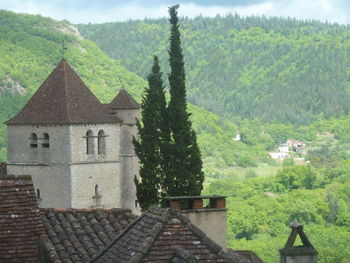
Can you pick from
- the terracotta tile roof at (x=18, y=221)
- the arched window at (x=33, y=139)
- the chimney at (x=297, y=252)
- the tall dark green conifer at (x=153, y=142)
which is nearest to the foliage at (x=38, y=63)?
the arched window at (x=33, y=139)

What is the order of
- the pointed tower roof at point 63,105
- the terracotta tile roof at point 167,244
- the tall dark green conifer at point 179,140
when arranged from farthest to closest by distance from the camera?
the pointed tower roof at point 63,105 → the tall dark green conifer at point 179,140 → the terracotta tile roof at point 167,244

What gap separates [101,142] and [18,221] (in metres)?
36.4

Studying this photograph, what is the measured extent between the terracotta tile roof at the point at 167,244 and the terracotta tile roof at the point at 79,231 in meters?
1.97

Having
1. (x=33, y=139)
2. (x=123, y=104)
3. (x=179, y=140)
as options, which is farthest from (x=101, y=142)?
(x=179, y=140)

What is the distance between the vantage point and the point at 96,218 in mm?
16625

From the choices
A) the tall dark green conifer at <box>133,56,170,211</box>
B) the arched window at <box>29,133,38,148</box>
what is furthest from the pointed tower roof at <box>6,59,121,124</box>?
the tall dark green conifer at <box>133,56,170,211</box>

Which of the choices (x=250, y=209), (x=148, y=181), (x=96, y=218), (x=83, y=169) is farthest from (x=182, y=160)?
(x=250, y=209)

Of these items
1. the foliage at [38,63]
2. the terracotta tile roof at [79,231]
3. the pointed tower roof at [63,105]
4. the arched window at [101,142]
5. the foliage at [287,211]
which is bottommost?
the foliage at [287,211]

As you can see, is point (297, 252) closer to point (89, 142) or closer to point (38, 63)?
point (89, 142)

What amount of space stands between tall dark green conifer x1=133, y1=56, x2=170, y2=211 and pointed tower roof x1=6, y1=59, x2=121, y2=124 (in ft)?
15.8

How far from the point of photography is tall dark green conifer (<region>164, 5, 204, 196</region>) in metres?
44.7

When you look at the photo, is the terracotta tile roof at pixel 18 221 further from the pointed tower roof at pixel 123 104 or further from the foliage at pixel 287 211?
the foliage at pixel 287 211

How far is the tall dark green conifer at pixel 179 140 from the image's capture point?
147ft

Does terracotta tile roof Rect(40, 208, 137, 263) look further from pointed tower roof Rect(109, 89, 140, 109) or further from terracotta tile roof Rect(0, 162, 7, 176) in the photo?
pointed tower roof Rect(109, 89, 140, 109)
